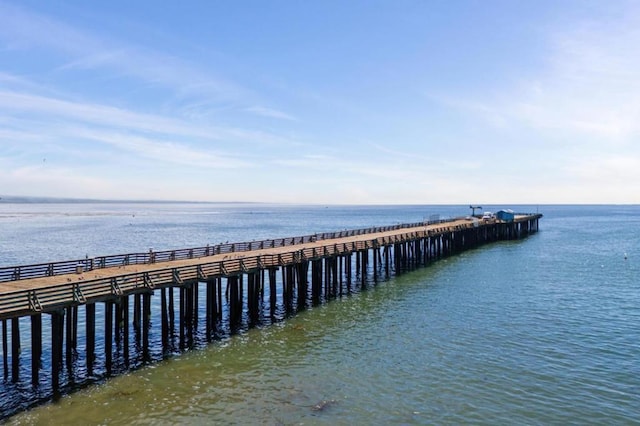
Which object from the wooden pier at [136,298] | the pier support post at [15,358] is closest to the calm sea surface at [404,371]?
the pier support post at [15,358]

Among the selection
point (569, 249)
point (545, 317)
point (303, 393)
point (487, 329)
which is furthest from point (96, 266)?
point (569, 249)

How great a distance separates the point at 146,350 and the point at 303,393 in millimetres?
8840

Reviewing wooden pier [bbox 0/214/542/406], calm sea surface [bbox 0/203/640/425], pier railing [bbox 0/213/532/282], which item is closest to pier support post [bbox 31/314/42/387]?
wooden pier [bbox 0/214/542/406]

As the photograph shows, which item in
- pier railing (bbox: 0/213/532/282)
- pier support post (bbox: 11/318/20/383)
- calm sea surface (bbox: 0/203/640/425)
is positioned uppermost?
pier railing (bbox: 0/213/532/282)

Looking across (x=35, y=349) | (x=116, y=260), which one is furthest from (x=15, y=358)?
(x=116, y=260)

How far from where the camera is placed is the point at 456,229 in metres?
67.8

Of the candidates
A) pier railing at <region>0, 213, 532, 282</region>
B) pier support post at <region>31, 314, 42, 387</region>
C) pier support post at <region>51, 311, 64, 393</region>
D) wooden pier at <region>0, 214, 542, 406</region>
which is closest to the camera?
pier support post at <region>51, 311, 64, 393</region>

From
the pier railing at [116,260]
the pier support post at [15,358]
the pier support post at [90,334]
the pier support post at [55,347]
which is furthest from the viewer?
the pier railing at [116,260]

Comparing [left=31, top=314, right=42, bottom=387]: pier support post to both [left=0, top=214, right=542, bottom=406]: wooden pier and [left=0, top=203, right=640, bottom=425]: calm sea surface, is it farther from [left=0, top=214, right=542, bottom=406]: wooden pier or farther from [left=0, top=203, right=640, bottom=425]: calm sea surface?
[left=0, top=203, right=640, bottom=425]: calm sea surface

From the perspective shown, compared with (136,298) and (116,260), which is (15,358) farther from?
(116,260)

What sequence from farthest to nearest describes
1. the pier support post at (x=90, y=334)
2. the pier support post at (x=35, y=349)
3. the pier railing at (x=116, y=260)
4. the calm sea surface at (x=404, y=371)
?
the pier railing at (x=116, y=260)
the pier support post at (x=90, y=334)
the pier support post at (x=35, y=349)
the calm sea surface at (x=404, y=371)

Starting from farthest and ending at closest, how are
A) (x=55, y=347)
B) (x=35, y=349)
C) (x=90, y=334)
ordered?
1. (x=90, y=334)
2. (x=35, y=349)
3. (x=55, y=347)

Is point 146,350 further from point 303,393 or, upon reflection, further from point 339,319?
point 339,319

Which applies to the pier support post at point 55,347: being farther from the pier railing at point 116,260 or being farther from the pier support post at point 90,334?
the pier railing at point 116,260
